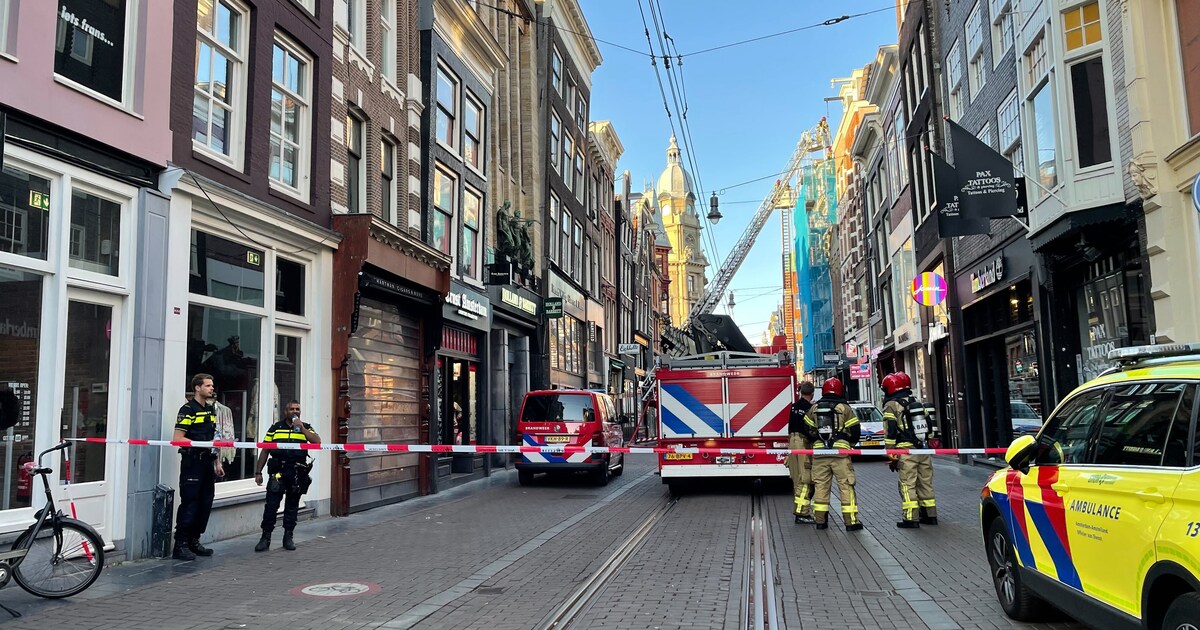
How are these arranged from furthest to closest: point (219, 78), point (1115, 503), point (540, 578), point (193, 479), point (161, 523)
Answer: point (219, 78)
point (161, 523)
point (193, 479)
point (540, 578)
point (1115, 503)

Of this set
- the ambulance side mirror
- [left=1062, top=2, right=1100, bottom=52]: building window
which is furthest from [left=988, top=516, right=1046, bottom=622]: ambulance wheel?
[left=1062, top=2, right=1100, bottom=52]: building window

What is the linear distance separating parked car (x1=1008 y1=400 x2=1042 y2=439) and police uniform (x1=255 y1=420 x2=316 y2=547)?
14339 mm

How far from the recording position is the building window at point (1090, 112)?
13.8 metres

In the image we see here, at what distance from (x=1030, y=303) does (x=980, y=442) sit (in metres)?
5.83

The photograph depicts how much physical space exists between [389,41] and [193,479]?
9.97 m

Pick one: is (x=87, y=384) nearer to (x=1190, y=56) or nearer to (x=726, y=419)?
(x=726, y=419)

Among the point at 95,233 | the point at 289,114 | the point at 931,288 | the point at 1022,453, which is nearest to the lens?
the point at 1022,453

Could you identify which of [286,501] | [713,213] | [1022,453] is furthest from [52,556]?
[713,213]

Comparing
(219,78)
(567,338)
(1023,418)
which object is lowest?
(1023,418)

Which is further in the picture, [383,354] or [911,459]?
[383,354]

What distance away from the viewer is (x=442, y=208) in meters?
18.3

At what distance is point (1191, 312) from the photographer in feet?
37.8

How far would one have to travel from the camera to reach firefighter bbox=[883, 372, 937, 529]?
10555 millimetres

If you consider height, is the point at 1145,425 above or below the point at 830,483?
above
